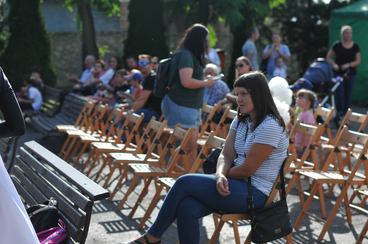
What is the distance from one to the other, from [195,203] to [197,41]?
2702 millimetres

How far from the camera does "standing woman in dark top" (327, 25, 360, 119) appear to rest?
12.4 meters

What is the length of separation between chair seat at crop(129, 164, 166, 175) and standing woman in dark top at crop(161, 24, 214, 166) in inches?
16.0

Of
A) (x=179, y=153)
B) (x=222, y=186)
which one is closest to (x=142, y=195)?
(x=179, y=153)

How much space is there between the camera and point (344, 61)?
1259cm

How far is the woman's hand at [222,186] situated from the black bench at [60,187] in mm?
991

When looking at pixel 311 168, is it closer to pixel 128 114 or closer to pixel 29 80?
pixel 128 114

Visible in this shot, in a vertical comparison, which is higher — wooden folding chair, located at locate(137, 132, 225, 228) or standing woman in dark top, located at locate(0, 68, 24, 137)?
standing woman in dark top, located at locate(0, 68, 24, 137)

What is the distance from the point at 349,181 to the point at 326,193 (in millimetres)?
1607

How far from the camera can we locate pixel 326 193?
7633mm

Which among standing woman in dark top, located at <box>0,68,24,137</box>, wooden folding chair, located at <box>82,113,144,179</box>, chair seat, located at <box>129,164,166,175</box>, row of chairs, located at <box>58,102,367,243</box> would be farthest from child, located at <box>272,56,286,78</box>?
standing woman in dark top, located at <box>0,68,24,137</box>

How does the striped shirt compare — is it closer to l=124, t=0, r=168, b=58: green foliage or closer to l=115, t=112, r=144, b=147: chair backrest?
l=115, t=112, r=144, b=147: chair backrest

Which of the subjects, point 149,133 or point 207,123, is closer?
point 149,133

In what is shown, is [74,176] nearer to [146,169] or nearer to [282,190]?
[282,190]

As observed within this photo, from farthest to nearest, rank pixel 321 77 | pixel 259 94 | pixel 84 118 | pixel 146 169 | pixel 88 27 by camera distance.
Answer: pixel 88 27 < pixel 321 77 < pixel 84 118 < pixel 146 169 < pixel 259 94
